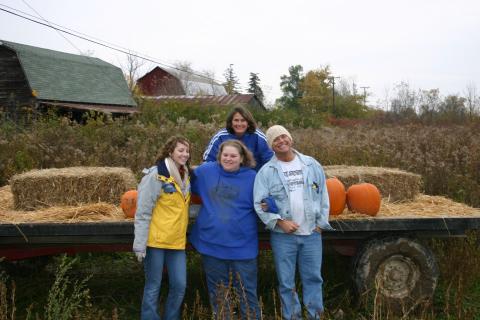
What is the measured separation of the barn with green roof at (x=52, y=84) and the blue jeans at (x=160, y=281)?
15676 millimetres

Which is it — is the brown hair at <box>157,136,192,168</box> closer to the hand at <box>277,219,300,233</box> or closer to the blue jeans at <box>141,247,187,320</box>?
the blue jeans at <box>141,247,187,320</box>

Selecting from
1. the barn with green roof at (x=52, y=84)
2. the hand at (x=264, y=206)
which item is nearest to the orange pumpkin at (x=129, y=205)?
the hand at (x=264, y=206)

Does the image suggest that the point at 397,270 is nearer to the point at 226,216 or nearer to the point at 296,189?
the point at 296,189

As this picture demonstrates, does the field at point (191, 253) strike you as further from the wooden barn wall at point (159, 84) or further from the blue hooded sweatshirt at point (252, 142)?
the wooden barn wall at point (159, 84)

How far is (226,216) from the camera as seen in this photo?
11.9ft

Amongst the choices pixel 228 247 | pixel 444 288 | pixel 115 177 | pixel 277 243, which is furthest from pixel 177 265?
pixel 444 288

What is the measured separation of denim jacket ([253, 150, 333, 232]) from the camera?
11.9ft

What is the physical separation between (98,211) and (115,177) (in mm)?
508

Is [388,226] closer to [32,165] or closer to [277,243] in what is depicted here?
[277,243]

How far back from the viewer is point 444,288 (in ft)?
15.1

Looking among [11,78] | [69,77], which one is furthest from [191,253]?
[69,77]

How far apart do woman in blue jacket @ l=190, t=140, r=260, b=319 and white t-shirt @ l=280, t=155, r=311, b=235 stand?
0.30 metres

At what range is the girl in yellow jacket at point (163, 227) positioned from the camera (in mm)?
3562

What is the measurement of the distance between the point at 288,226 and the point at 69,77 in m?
21.1
